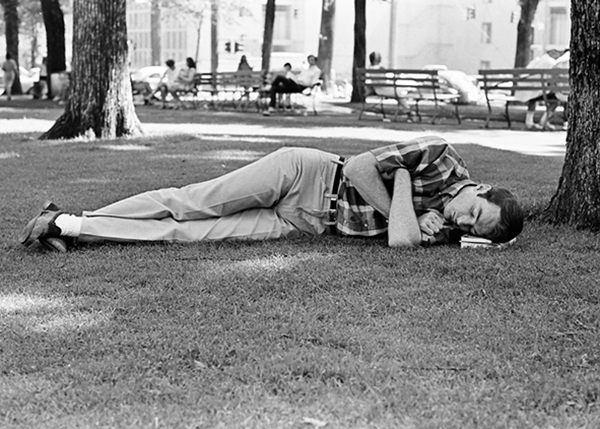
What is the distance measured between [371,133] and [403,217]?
9112 millimetres

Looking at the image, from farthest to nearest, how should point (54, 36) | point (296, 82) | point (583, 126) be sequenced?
point (54, 36) < point (296, 82) < point (583, 126)

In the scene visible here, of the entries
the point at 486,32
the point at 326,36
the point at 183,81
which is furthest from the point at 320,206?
the point at 486,32

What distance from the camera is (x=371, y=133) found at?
13945mm

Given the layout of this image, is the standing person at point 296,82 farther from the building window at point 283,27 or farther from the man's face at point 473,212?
the building window at point 283,27

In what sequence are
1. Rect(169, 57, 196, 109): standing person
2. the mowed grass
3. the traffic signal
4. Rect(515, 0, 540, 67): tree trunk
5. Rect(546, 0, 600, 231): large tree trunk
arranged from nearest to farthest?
the mowed grass
Rect(546, 0, 600, 231): large tree trunk
Rect(169, 57, 196, 109): standing person
Rect(515, 0, 540, 67): tree trunk
the traffic signal

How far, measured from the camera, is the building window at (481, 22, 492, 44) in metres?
60.2

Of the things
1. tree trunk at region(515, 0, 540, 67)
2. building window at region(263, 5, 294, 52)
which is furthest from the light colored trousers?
building window at region(263, 5, 294, 52)

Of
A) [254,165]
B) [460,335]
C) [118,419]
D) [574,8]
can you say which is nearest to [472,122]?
[574,8]

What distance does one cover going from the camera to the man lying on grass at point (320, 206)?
4.86 metres

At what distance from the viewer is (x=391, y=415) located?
9.21ft

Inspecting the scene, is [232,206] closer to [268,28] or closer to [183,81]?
[183,81]

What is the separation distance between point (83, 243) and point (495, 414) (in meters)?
2.87

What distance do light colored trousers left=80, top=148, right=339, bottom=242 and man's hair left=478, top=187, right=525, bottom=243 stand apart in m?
0.89

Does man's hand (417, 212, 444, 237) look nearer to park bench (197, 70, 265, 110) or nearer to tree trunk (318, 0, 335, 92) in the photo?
park bench (197, 70, 265, 110)
